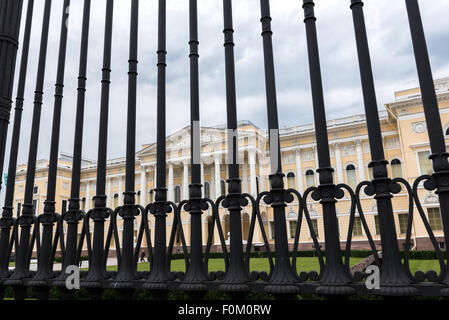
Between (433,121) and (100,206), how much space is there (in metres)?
2.81

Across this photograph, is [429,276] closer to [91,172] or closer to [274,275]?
[274,275]

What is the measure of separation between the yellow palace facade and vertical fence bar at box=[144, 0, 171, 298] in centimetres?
1988

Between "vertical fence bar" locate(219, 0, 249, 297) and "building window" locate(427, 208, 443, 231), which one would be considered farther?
"building window" locate(427, 208, 443, 231)

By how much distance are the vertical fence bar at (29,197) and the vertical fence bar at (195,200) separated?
1.91m

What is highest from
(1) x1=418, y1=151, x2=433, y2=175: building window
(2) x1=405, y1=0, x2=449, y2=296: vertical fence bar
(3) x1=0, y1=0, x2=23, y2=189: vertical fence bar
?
(1) x1=418, y1=151, x2=433, y2=175: building window

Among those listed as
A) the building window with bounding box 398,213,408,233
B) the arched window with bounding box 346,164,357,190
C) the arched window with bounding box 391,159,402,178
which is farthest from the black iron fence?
the arched window with bounding box 346,164,357,190

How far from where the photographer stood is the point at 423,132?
74.9ft

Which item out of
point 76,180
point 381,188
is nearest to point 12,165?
point 76,180

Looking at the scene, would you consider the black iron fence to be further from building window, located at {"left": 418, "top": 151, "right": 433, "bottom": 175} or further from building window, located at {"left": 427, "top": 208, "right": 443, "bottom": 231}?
building window, located at {"left": 418, "top": 151, "right": 433, "bottom": 175}

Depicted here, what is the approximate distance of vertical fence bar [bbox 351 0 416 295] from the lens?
2162 mm

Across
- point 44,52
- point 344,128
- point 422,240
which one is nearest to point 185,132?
point 344,128

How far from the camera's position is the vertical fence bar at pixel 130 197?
2.99m

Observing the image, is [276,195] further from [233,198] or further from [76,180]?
[76,180]

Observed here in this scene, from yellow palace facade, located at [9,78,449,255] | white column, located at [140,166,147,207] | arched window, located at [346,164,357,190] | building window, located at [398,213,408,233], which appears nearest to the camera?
yellow palace facade, located at [9,78,449,255]
